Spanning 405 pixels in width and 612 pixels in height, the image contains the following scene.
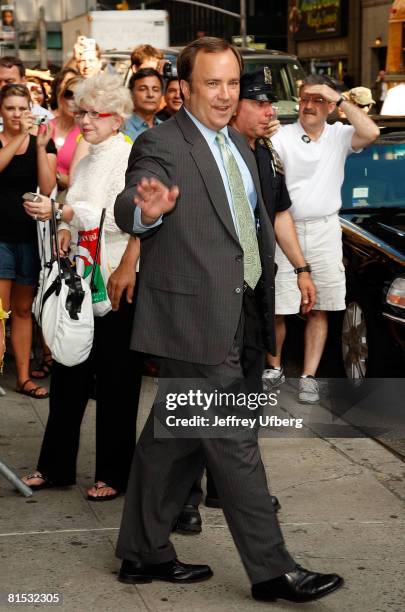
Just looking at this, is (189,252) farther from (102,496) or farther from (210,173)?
(102,496)

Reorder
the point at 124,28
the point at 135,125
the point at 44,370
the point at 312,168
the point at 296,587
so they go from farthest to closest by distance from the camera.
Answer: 1. the point at 124,28
2. the point at 44,370
3. the point at 135,125
4. the point at 312,168
5. the point at 296,587

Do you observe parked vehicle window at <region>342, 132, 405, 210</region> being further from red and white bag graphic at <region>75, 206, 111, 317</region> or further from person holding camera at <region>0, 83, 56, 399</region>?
red and white bag graphic at <region>75, 206, 111, 317</region>

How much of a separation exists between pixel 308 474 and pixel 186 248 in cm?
207

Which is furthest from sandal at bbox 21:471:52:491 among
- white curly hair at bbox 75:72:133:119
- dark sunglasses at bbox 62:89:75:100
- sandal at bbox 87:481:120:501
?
dark sunglasses at bbox 62:89:75:100

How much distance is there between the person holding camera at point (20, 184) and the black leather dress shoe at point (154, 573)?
120 inches

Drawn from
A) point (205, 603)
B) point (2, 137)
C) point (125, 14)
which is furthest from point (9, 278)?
point (125, 14)

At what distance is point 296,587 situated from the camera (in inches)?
171

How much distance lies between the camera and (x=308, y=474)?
238 inches

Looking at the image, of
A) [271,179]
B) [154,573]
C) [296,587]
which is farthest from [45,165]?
[296,587]

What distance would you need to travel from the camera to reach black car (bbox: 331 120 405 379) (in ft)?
24.1

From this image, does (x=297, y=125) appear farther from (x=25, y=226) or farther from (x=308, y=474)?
(x=308, y=474)

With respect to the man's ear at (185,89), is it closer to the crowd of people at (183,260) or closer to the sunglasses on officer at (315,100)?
the crowd of people at (183,260)

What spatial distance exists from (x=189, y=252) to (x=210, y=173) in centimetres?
29

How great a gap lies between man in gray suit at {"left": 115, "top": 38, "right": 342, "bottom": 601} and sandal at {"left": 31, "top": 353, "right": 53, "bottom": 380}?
3687mm
